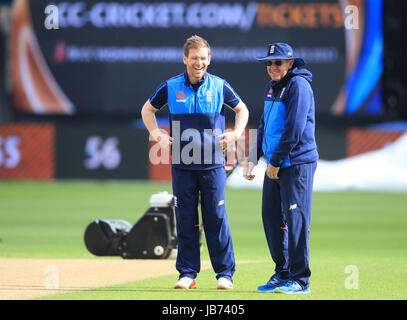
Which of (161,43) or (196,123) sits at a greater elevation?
(161,43)

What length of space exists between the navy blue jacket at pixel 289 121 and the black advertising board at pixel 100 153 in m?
15.8

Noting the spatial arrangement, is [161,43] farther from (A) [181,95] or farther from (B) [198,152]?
(B) [198,152]

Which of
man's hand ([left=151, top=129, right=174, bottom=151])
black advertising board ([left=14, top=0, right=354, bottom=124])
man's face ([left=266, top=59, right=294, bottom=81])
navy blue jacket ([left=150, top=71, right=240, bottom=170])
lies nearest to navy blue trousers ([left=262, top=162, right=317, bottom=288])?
navy blue jacket ([left=150, top=71, right=240, bottom=170])

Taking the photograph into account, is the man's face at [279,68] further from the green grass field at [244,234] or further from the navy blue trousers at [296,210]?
the green grass field at [244,234]

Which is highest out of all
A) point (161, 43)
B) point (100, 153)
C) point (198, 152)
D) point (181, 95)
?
point (161, 43)

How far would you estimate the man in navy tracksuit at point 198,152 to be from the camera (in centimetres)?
757

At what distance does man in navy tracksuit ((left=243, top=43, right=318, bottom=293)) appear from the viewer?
7.20 m

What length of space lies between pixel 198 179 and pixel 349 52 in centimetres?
1525

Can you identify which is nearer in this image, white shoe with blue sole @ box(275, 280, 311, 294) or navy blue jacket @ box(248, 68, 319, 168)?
navy blue jacket @ box(248, 68, 319, 168)

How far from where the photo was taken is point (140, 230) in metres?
9.84

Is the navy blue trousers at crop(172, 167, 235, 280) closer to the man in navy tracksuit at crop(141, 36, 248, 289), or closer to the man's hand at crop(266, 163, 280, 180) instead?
the man in navy tracksuit at crop(141, 36, 248, 289)

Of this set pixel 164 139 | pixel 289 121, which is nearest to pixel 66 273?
pixel 164 139

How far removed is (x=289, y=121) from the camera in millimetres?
7164

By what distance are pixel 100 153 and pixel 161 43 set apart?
3.32m
